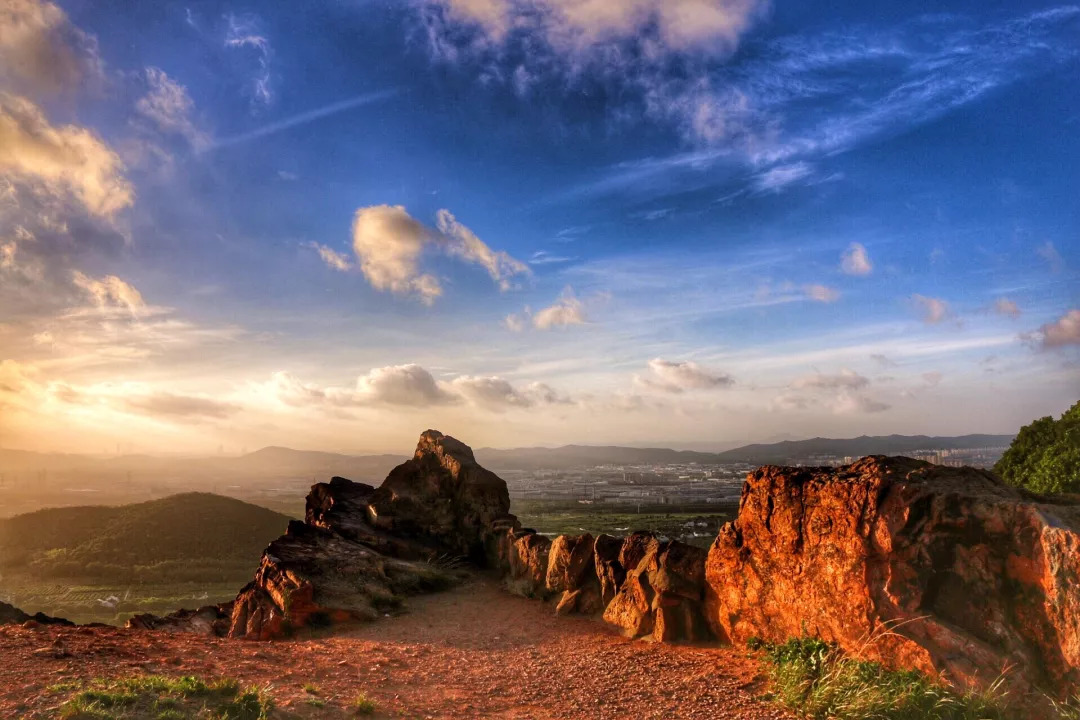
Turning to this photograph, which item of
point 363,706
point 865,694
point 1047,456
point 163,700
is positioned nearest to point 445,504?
point 363,706

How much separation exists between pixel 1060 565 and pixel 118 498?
199 metres

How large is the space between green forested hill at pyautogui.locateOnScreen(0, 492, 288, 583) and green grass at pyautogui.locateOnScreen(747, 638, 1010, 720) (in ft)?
243

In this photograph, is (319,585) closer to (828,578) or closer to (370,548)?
(370,548)

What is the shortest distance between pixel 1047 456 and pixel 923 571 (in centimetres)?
1778

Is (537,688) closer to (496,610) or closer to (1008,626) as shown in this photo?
(496,610)

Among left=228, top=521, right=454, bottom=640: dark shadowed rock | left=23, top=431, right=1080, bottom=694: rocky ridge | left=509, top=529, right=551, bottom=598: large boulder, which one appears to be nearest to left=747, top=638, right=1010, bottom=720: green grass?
left=23, top=431, right=1080, bottom=694: rocky ridge

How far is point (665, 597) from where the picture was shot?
15984mm

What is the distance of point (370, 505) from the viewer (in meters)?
27.6

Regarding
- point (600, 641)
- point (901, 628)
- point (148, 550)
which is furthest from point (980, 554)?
point (148, 550)

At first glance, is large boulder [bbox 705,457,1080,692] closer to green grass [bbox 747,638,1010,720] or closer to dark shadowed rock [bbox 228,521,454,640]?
green grass [bbox 747,638,1010,720]

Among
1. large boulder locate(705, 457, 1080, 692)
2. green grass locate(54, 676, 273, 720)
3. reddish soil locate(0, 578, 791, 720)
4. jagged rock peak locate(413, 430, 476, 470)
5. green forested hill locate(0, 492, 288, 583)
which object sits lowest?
green forested hill locate(0, 492, 288, 583)

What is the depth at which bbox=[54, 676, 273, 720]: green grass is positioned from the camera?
987cm

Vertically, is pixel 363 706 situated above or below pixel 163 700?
below

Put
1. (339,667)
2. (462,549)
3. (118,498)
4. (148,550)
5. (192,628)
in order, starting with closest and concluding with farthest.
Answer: (339,667) < (192,628) < (462,549) < (148,550) < (118,498)
